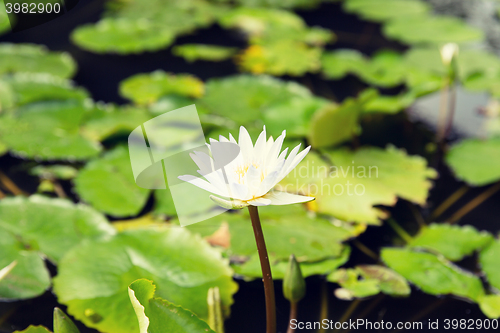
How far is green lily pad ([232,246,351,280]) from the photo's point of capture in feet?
3.87

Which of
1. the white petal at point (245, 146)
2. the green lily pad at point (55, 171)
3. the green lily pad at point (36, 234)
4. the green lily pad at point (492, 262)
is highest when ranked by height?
the white petal at point (245, 146)

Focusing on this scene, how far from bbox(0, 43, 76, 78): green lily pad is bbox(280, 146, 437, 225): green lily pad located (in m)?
1.49

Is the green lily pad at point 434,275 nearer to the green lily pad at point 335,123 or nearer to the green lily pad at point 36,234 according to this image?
the green lily pad at point 335,123

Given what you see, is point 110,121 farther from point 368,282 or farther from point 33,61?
point 368,282

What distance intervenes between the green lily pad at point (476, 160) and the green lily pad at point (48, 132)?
5.04 ft

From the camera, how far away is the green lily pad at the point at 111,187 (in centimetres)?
140

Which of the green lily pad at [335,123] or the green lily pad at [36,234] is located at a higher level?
the green lily pad at [335,123]

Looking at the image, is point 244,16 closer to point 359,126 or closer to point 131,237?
point 359,126

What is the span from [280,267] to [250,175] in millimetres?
540

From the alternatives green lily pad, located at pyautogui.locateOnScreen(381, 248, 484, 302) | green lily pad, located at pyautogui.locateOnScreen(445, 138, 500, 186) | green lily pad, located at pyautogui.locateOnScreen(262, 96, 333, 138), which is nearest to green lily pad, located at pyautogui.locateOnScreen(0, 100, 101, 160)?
green lily pad, located at pyautogui.locateOnScreen(262, 96, 333, 138)

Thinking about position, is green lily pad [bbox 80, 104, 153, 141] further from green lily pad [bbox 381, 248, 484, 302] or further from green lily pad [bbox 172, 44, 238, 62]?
green lily pad [bbox 381, 248, 484, 302]

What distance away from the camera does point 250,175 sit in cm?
76

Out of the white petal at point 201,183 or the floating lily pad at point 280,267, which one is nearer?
the white petal at point 201,183

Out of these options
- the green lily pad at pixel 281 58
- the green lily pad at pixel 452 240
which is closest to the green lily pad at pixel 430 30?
the green lily pad at pixel 281 58
